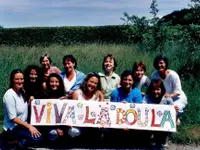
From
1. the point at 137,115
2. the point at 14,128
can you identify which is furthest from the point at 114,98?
the point at 14,128

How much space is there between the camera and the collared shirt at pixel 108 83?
776 centimetres

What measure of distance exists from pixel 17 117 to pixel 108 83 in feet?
6.24

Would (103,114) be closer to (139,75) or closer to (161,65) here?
(139,75)

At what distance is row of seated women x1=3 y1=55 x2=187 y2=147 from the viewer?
6715 millimetres

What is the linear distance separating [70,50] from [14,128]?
912 cm

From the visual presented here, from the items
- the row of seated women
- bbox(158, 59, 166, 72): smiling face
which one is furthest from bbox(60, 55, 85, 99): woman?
bbox(158, 59, 166, 72): smiling face

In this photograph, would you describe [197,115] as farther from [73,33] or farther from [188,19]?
[73,33]

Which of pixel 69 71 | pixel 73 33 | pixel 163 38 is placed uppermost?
pixel 73 33

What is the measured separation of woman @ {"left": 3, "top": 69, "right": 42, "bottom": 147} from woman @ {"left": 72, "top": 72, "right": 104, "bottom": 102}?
97 centimetres

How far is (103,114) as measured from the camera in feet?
23.3

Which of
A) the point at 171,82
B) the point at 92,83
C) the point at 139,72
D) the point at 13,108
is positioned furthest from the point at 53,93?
the point at 171,82

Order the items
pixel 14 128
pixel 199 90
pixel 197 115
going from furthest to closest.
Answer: pixel 199 90, pixel 197 115, pixel 14 128

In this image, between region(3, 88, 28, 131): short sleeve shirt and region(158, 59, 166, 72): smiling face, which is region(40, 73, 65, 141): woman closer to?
region(3, 88, 28, 131): short sleeve shirt

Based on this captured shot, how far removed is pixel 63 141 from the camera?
735 centimetres
